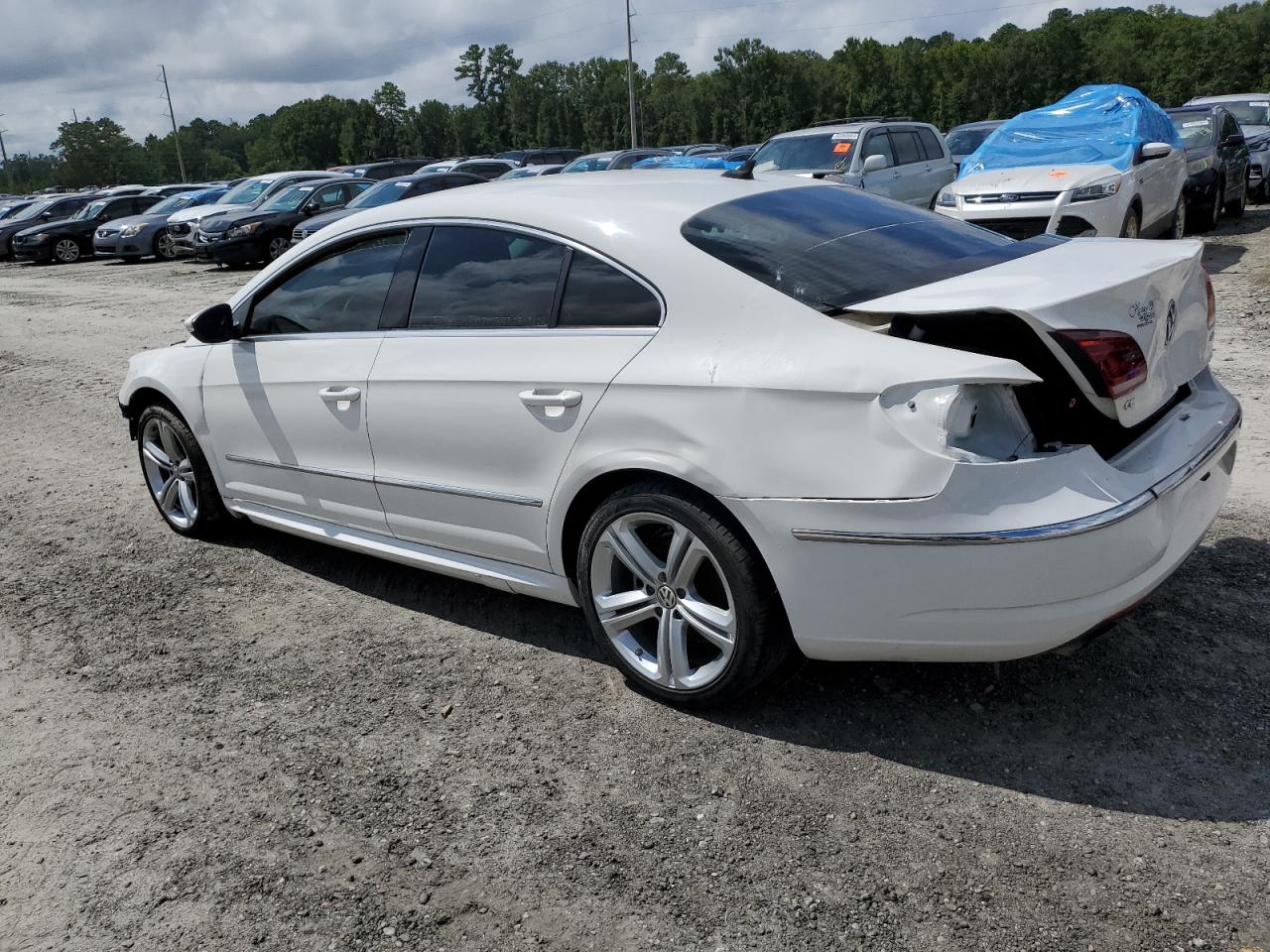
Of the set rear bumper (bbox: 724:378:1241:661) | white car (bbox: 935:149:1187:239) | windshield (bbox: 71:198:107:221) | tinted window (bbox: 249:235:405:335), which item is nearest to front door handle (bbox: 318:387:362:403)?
tinted window (bbox: 249:235:405:335)

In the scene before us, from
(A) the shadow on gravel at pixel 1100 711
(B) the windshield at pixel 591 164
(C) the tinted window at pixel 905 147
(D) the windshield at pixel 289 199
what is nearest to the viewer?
(A) the shadow on gravel at pixel 1100 711

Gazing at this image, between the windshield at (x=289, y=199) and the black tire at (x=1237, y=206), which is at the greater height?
the windshield at (x=289, y=199)

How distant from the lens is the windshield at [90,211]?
28.5 meters

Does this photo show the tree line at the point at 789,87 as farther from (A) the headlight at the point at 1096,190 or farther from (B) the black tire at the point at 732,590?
(B) the black tire at the point at 732,590

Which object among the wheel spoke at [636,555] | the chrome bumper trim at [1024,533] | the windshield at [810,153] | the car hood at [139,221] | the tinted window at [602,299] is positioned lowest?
the wheel spoke at [636,555]

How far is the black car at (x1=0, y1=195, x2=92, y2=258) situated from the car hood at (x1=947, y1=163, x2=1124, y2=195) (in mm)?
26238

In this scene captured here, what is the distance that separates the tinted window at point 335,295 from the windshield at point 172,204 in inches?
943

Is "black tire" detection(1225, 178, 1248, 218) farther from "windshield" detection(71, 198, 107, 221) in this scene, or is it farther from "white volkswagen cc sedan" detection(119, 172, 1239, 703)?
"windshield" detection(71, 198, 107, 221)

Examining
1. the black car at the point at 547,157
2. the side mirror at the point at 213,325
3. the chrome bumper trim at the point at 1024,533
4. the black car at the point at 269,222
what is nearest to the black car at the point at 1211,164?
the chrome bumper trim at the point at 1024,533

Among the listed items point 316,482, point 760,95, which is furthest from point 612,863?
point 760,95

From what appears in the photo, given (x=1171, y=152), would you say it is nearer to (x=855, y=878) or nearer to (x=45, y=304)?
(x=855, y=878)

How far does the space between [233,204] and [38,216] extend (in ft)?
35.7

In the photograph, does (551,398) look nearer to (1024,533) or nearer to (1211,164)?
(1024,533)

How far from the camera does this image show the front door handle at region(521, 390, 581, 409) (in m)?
3.46
